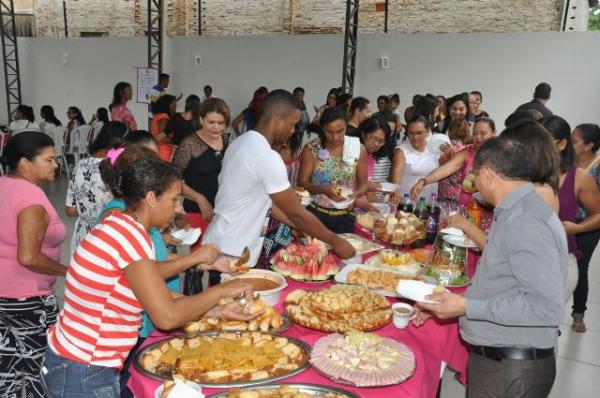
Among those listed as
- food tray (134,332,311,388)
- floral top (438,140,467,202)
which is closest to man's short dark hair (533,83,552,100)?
floral top (438,140,467,202)

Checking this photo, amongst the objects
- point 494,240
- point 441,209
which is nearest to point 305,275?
point 494,240

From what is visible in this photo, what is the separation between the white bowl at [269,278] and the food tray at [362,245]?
1.96 ft

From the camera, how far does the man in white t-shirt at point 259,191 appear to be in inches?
94.3

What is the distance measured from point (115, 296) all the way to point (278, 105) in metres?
1.30

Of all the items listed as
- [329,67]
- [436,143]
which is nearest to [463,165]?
[436,143]

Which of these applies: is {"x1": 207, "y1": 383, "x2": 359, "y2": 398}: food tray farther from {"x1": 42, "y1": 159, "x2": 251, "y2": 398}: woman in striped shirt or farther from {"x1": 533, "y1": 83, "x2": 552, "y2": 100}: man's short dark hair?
{"x1": 533, "y1": 83, "x2": 552, "y2": 100}: man's short dark hair

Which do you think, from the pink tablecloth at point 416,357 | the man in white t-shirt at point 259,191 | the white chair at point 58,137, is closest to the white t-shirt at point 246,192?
the man in white t-shirt at point 259,191

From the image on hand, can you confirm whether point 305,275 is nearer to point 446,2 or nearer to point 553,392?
point 553,392

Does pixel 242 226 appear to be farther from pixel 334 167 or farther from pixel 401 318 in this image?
pixel 334 167

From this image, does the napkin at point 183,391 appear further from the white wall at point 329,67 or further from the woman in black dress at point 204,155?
the white wall at point 329,67

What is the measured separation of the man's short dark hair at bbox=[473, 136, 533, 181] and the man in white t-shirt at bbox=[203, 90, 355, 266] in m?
1.02

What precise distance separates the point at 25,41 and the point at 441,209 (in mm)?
14438

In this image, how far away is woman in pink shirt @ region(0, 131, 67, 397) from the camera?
6.97 ft

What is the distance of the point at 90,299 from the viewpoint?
4.92 feet
